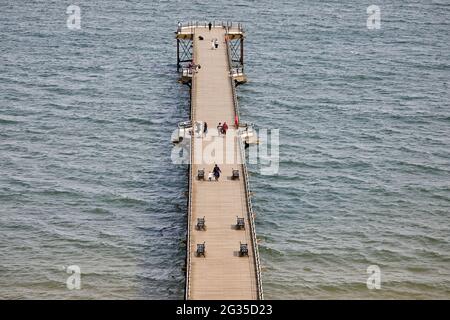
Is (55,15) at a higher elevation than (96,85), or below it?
higher

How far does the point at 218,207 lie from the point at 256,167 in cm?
1388

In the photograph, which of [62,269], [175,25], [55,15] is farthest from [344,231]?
[55,15]

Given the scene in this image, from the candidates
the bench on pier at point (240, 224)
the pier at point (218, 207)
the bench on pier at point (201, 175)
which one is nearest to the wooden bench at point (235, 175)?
the pier at point (218, 207)

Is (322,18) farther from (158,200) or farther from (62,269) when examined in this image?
(62,269)

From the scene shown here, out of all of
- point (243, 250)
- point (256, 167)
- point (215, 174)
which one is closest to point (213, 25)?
point (256, 167)

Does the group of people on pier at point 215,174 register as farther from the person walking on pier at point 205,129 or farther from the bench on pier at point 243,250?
the bench on pier at point 243,250

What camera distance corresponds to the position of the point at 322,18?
11881 cm

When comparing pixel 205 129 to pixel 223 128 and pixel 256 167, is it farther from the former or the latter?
pixel 256 167

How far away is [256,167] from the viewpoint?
7875 cm

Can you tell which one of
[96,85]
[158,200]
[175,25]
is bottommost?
[158,200]

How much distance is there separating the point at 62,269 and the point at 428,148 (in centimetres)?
3386

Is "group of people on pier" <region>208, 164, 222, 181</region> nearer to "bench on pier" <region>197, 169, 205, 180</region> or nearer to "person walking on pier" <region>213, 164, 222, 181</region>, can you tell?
"person walking on pier" <region>213, 164, 222, 181</region>

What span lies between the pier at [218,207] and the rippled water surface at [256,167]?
3.12 metres
